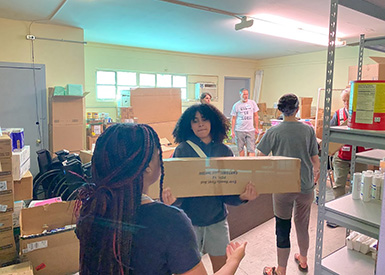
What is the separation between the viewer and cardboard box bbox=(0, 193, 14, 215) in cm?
202

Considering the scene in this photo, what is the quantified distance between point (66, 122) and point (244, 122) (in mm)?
3216

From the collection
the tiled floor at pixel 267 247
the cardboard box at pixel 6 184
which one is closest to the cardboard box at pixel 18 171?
the cardboard box at pixel 6 184

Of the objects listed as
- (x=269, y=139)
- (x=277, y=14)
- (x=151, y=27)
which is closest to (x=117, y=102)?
(x=151, y=27)

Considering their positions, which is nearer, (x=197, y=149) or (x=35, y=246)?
(x=197, y=149)

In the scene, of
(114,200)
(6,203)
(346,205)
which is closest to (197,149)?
(346,205)

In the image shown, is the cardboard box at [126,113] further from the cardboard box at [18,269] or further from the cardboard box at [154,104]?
the cardboard box at [18,269]

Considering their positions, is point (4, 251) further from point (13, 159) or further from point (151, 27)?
point (151, 27)

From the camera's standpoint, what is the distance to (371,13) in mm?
1204

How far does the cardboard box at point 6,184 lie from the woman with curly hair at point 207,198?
1.24 m

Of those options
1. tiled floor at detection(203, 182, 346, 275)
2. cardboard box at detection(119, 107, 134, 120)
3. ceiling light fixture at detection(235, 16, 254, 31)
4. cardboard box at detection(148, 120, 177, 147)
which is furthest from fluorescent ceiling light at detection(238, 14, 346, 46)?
tiled floor at detection(203, 182, 346, 275)

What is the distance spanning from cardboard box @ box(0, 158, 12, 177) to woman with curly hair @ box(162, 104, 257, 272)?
1.22 m

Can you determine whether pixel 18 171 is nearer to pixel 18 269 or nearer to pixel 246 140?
pixel 18 269

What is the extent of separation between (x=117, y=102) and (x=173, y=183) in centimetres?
605

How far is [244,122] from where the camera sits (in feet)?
18.3
